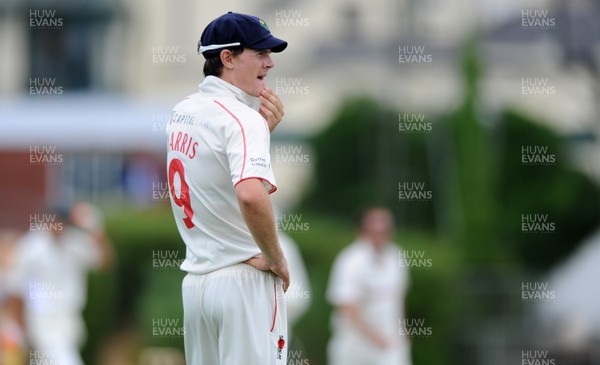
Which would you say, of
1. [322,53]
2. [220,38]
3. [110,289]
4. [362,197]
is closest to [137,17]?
[322,53]

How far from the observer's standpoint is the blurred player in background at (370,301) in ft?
43.5

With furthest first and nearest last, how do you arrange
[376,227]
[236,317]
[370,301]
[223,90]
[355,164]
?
[355,164] → [370,301] → [376,227] → [223,90] → [236,317]

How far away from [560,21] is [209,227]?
15.1 m

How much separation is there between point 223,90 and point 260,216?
71 centimetres

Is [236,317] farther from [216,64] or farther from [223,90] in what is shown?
[216,64]

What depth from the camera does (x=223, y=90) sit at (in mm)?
6379

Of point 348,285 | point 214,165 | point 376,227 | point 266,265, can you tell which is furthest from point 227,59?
point 348,285

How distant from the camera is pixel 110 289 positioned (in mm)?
17344

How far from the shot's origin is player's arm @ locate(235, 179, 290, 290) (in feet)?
19.6

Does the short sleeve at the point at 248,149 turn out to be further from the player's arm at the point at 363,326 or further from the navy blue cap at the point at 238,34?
the player's arm at the point at 363,326

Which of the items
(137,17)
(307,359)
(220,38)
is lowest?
(307,359)

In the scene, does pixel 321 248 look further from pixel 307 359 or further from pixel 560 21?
pixel 560 21

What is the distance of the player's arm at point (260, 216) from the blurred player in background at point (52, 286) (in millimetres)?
8563

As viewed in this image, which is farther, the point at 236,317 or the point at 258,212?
the point at 236,317
